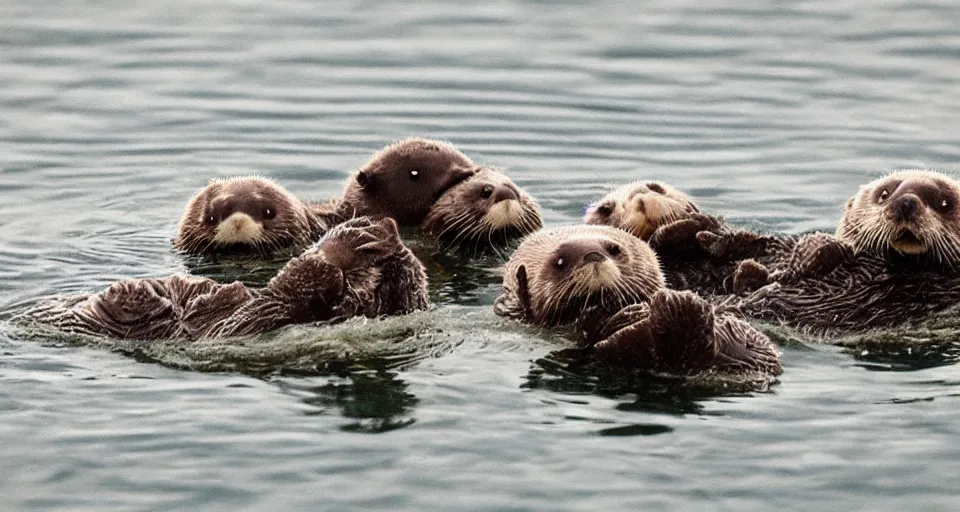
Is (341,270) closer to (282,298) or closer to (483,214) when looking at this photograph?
(282,298)

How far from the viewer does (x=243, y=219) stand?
12328 millimetres

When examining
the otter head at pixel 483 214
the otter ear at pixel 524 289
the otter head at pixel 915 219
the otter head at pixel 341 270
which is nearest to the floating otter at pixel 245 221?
the otter head at pixel 483 214

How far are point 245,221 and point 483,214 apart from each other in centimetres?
172

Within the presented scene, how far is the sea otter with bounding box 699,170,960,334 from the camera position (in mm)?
10227

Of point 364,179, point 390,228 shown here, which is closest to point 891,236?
point 390,228

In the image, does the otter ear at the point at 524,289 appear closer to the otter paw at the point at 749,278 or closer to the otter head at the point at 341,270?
the otter head at the point at 341,270

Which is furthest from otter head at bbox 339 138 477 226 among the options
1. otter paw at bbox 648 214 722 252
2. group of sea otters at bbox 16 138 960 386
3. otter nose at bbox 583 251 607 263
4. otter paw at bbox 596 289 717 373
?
otter paw at bbox 596 289 717 373

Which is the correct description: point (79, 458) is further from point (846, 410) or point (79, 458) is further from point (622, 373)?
point (846, 410)

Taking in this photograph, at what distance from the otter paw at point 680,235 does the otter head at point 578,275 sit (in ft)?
4.01

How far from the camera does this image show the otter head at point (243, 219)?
1238 cm

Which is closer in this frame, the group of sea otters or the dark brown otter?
the group of sea otters

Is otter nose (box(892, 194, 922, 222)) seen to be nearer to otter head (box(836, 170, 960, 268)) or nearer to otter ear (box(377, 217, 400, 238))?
otter head (box(836, 170, 960, 268))

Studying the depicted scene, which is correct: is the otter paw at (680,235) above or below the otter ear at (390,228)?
below

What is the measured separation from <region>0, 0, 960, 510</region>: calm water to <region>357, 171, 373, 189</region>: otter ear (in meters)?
1.35
